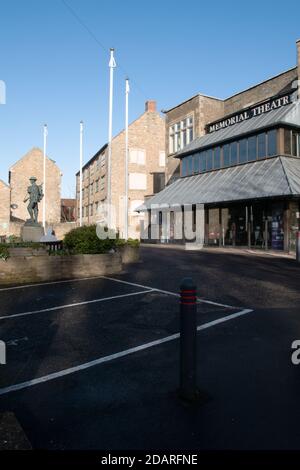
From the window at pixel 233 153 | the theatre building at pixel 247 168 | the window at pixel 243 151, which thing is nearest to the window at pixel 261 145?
the theatre building at pixel 247 168

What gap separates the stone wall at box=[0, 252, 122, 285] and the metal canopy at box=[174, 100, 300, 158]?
44.1 feet

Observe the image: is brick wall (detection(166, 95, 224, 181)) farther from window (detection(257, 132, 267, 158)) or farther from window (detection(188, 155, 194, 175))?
window (detection(257, 132, 267, 158))

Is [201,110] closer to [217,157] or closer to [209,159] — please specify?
[209,159]

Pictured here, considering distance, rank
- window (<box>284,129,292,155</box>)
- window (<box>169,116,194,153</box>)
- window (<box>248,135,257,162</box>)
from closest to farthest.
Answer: window (<box>284,129,292,155</box>)
window (<box>248,135,257,162</box>)
window (<box>169,116,194,153</box>)

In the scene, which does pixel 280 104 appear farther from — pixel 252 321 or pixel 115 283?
pixel 252 321

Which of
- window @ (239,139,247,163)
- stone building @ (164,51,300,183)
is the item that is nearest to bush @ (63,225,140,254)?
window @ (239,139,247,163)

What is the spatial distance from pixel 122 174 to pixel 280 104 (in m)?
23.5

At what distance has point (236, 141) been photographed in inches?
885

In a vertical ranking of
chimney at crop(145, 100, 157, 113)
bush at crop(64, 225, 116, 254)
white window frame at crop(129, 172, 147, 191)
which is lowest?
bush at crop(64, 225, 116, 254)

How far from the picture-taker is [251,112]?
23.2m

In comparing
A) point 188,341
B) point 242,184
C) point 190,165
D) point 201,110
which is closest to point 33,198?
point 242,184

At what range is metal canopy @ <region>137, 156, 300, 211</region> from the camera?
17.2m

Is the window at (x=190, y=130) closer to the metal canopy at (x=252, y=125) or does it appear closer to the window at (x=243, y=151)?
the metal canopy at (x=252, y=125)

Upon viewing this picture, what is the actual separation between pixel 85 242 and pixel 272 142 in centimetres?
1346
